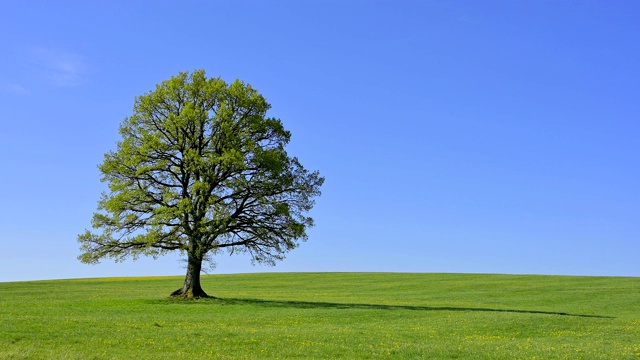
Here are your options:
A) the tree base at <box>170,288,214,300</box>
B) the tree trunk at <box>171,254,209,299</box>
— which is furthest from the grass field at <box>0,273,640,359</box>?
the tree trunk at <box>171,254,209,299</box>

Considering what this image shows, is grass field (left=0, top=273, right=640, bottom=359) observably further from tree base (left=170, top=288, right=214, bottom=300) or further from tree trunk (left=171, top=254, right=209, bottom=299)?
tree trunk (left=171, top=254, right=209, bottom=299)

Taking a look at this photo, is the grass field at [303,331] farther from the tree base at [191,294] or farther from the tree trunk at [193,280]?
the tree trunk at [193,280]

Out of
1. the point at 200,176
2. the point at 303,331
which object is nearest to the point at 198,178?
the point at 200,176

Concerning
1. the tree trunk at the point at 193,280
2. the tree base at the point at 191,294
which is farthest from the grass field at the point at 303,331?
the tree trunk at the point at 193,280

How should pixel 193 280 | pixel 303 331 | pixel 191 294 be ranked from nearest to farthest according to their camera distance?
pixel 303 331, pixel 191 294, pixel 193 280

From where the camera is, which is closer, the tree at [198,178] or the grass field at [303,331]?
the grass field at [303,331]

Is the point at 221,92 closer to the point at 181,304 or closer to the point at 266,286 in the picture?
the point at 181,304

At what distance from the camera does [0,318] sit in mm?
34938

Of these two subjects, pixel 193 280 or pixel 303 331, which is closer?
pixel 303 331

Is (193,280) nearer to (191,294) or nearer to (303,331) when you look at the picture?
→ (191,294)

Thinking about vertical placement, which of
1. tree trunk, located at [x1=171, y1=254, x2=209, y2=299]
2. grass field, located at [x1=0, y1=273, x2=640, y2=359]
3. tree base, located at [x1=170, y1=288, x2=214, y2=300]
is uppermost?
tree trunk, located at [x1=171, y1=254, x2=209, y2=299]

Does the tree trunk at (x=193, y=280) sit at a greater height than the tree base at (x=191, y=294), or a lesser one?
greater

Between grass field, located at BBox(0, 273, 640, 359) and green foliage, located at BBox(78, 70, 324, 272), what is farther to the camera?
green foliage, located at BBox(78, 70, 324, 272)

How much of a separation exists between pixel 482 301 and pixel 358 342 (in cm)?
3591
